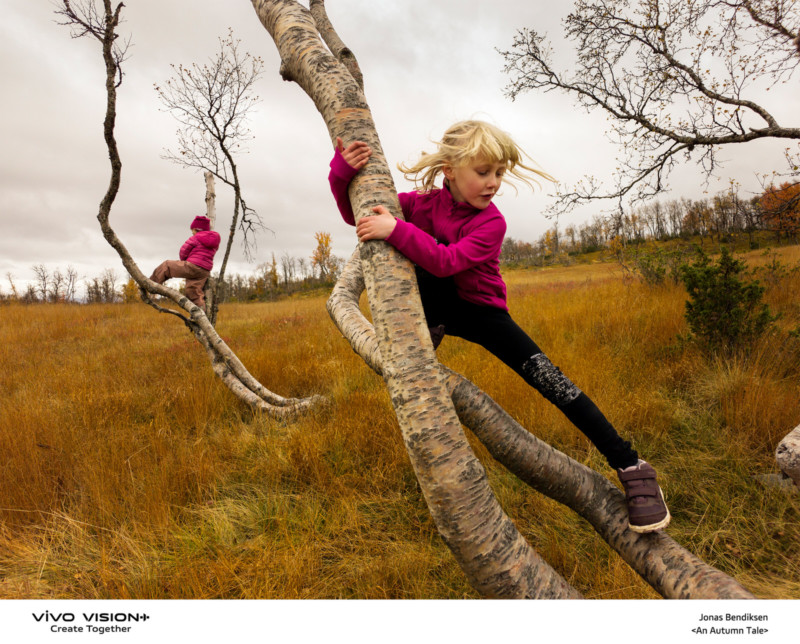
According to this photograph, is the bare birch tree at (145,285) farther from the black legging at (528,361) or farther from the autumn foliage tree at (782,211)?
the autumn foliage tree at (782,211)

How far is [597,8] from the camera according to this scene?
6.29m

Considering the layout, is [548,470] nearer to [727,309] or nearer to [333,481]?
[333,481]

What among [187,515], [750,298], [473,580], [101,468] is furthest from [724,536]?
[101,468]

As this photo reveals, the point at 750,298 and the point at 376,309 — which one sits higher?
the point at 376,309

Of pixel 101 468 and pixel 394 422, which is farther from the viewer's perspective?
pixel 394 422

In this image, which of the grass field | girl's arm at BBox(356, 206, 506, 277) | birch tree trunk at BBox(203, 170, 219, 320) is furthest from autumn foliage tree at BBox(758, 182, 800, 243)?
birch tree trunk at BBox(203, 170, 219, 320)

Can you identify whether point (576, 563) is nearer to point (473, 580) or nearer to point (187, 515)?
point (473, 580)

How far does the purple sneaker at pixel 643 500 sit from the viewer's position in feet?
4.89

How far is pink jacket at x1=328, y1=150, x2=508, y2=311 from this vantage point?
124 centimetres

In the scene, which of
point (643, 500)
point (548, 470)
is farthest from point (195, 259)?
point (643, 500)

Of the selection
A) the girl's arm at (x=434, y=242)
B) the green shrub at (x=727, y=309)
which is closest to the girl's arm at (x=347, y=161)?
the girl's arm at (x=434, y=242)

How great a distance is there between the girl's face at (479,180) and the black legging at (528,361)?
0.38 meters
